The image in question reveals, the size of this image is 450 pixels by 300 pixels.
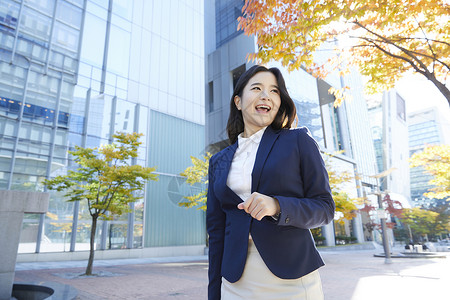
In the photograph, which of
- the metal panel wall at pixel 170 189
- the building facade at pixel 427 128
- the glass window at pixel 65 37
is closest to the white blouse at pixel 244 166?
the metal panel wall at pixel 170 189

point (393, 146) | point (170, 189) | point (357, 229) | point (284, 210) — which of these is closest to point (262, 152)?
point (284, 210)

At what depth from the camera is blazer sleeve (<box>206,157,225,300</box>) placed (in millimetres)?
1470

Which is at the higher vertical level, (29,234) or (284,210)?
(284,210)

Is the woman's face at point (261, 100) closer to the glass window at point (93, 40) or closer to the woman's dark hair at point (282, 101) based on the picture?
the woman's dark hair at point (282, 101)

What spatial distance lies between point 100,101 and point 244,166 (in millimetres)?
19819

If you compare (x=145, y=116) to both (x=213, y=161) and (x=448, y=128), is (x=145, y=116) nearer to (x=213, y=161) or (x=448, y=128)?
(x=213, y=161)

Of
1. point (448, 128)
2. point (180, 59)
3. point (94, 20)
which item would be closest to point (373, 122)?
point (448, 128)

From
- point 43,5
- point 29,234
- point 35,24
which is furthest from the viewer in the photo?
point 43,5

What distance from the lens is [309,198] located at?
1.20 m

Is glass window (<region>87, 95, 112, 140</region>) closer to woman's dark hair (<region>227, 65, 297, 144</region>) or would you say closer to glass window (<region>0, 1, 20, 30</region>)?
glass window (<region>0, 1, 20, 30</region>)

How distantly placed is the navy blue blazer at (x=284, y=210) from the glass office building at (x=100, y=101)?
17.5 m

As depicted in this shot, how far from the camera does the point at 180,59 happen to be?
24.4m

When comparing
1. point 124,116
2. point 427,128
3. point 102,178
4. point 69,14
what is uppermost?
point 427,128

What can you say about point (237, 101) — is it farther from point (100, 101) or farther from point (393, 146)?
point (393, 146)
